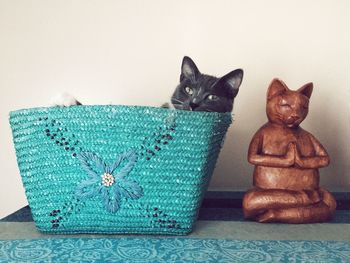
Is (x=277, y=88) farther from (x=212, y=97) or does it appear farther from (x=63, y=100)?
(x=63, y=100)

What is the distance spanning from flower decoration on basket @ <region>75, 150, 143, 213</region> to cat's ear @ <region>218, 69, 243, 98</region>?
38cm

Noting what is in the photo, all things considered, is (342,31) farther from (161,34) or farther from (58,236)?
(58,236)

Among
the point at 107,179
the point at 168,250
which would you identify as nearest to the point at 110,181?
the point at 107,179

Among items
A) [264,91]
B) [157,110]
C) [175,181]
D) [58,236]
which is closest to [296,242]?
[175,181]

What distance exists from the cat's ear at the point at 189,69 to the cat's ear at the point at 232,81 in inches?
2.8

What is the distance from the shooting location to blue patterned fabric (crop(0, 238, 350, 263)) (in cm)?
55

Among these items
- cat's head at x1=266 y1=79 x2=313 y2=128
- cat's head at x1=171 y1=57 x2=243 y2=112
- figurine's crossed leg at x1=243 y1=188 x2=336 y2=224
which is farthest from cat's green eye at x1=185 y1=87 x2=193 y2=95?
figurine's crossed leg at x1=243 y1=188 x2=336 y2=224

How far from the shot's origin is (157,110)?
0.64 metres

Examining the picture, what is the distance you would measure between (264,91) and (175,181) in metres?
0.61

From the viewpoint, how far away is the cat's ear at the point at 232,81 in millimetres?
911

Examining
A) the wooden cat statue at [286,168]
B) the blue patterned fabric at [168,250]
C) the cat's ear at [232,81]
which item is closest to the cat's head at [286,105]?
the wooden cat statue at [286,168]

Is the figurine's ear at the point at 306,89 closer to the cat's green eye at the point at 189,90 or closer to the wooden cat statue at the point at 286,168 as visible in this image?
the wooden cat statue at the point at 286,168

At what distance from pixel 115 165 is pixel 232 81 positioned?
0.44 metres

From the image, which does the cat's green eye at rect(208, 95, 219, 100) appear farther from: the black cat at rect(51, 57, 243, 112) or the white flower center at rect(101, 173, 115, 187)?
the white flower center at rect(101, 173, 115, 187)
